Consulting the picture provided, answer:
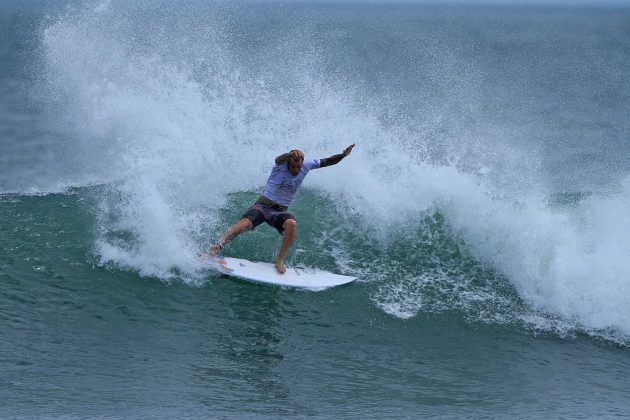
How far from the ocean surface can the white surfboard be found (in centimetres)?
17

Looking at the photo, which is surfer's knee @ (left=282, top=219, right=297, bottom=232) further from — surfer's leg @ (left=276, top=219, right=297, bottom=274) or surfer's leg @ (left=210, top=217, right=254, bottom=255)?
surfer's leg @ (left=210, top=217, right=254, bottom=255)

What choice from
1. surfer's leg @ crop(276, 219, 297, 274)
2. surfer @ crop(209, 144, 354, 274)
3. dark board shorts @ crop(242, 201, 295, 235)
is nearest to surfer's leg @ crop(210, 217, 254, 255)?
surfer @ crop(209, 144, 354, 274)

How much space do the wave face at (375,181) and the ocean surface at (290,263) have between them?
0.17 ft

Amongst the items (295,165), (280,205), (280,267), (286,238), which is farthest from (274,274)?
(295,165)

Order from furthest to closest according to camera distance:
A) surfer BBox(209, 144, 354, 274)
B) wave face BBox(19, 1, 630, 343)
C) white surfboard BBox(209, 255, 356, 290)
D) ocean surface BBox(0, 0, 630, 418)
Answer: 1. wave face BBox(19, 1, 630, 343)
2. surfer BBox(209, 144, 354, 274)
3. white surfboard BBox(209, 255, 356, 290)
4. ocean surface BBox(0, 0, 630, 418)

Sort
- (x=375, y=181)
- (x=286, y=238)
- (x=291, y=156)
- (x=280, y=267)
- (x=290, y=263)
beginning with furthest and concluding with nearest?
(x=375, y=181), (x=290, y=263), (x=280, y=267), (x=286, y=238), (x=291, y=156)

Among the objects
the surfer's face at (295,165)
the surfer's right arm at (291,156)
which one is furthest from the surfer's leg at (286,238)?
the surfer's right arm at (291,156)

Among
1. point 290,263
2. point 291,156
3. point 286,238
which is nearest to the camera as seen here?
point 291,156

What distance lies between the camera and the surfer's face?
1154 centimetres

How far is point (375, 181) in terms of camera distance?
1518 centimetres

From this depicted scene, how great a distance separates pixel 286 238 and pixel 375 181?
3.99m

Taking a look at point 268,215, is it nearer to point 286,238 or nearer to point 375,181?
point 286,238

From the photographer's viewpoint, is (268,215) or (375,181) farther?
(375,181)

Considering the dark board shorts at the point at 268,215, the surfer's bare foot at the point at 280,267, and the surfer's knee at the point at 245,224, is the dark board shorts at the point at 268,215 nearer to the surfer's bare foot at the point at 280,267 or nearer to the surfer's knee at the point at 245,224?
the surfer's knee at the point at 245,224
